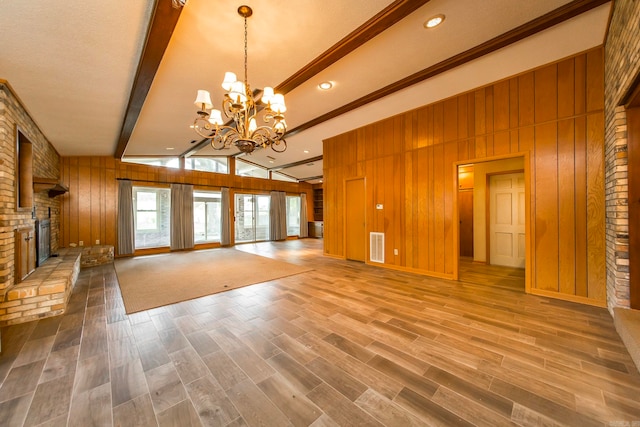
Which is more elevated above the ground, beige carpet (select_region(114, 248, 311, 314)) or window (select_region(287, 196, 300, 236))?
window (select_region(287, 196, 300, 236))

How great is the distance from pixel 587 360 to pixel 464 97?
12.2 feet

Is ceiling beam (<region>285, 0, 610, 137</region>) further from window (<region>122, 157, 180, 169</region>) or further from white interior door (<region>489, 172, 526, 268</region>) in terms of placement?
window (<region>122, 157, 180, 169</region>)

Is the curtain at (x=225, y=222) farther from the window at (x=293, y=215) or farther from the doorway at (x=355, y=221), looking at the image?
the doorway at (x=355, y=221)

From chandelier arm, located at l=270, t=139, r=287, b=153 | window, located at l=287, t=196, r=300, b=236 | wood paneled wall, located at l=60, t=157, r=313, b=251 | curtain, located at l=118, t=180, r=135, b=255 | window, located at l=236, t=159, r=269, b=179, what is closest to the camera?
chandelier arm, located at l=270, t=139, r=287, b=153

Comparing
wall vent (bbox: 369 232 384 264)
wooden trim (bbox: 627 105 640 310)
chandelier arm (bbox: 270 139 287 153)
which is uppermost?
chandelier arm (bbox: 270 139 287 153)

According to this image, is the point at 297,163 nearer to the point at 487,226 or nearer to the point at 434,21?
the point at 487,226

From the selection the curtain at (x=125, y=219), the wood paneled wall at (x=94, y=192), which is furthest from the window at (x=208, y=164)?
the curtain at (x=125, y=219)

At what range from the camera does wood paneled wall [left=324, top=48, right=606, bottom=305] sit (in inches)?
115

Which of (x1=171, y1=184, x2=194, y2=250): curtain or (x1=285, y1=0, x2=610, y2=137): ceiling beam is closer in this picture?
(x1=285, y1=0, x2=610, y2=137): ceiling beam

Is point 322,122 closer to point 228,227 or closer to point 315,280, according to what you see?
point 315,280

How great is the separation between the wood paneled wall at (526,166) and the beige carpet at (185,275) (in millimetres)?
2412

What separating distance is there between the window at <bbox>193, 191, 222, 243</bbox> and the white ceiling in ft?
13.8

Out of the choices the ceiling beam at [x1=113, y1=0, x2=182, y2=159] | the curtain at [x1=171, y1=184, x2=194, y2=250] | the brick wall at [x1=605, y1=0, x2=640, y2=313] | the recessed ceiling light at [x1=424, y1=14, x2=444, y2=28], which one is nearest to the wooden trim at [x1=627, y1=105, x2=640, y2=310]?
the brick wall at [x1=605, y1=0, x2=640, y2=313]

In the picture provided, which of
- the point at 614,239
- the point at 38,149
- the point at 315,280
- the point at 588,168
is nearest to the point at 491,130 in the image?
the point at 588,168
